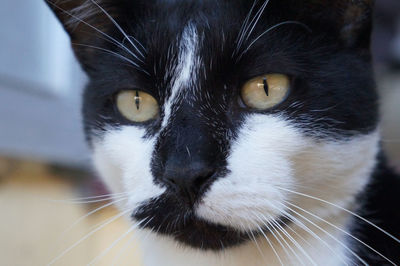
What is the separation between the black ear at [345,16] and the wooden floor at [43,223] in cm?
60

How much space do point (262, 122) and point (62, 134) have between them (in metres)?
1.80

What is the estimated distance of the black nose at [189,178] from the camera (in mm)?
686

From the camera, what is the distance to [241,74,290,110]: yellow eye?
0.78 metres

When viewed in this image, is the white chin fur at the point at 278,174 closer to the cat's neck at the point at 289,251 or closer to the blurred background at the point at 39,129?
the cat's neck at the point at 289,251

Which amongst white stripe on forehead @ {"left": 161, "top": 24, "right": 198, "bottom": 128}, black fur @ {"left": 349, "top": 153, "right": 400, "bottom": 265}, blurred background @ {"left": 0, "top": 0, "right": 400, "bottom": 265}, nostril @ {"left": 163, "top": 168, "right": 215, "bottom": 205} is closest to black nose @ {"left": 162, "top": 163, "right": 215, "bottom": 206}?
nostril @ {"left": 163, "top": 168, "right": 215, "bottom": 205}

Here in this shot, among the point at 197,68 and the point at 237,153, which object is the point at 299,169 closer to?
the point at 237,153

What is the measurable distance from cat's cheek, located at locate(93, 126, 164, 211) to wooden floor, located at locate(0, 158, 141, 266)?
0.19 m

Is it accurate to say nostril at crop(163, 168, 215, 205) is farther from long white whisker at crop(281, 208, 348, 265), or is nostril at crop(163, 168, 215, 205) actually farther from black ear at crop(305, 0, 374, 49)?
black ear at crop(305, 0, 374, 49)

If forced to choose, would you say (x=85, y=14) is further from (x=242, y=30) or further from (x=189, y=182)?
(x=189, y=182)

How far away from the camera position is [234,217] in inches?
27.5

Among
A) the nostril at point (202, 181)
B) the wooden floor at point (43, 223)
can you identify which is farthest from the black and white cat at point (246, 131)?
the wooden floor at point (43, 223)

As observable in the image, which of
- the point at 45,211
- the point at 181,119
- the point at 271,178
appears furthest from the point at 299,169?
the point at 45,211

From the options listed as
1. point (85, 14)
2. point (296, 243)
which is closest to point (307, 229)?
point (296, 243)

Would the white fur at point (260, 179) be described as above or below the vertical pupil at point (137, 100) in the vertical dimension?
below
